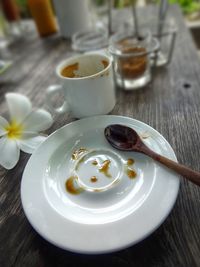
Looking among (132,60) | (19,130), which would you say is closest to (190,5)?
(132,60)

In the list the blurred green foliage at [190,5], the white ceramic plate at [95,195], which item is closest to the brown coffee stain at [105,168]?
the white ceramic plate at [95,195]

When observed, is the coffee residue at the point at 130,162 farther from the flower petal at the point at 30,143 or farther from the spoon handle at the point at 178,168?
the flower petal at the point at 30,143

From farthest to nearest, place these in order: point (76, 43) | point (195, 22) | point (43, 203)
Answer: point (195, 22) < point (76, 43) < point (43, 203)

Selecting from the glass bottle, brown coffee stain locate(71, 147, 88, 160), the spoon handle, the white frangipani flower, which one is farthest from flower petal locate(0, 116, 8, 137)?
the glass bottle

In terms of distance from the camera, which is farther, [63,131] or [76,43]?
[76,43]

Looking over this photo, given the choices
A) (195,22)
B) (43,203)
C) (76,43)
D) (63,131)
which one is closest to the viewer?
(43,203)

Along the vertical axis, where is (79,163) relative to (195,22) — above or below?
above

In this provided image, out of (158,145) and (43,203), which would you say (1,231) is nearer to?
(43,203)

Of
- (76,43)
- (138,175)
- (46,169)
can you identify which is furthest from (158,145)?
(76,43)
